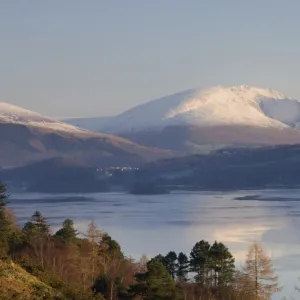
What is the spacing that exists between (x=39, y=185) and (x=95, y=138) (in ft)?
191

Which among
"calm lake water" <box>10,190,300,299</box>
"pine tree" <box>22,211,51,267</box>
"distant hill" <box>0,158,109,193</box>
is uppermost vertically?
"distant hill" <box>0,158,109,193</box>

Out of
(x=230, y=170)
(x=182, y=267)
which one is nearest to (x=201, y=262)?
(x=182, y=267)

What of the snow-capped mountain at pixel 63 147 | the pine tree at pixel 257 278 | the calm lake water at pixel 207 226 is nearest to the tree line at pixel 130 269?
the pine tree at pixel 257 278

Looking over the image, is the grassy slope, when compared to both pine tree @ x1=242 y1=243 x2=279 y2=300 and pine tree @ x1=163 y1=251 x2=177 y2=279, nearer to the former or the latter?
pine tree @ x1=242 y1=243 x2=279 y2=300

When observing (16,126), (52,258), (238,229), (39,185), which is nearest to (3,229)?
(52,258)

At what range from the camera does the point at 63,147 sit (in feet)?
505

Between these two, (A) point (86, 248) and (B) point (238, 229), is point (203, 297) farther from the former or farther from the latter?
(B) point (238, 229)

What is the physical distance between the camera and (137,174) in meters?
103

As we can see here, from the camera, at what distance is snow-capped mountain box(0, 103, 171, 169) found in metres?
137

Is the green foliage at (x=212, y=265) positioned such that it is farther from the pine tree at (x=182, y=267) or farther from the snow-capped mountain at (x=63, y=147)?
the snow-capped mountain at (x=63, y=147)

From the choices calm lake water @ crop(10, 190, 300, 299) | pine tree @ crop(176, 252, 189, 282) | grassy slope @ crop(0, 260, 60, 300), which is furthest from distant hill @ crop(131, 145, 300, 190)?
grassy slope @ crop(0, 260, 60, 300)

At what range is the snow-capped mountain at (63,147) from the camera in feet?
451

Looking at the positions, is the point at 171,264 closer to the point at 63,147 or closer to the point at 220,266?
the point at 220,266

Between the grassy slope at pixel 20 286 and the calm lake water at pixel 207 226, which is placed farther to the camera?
the calm lake water at pixel 207 226
